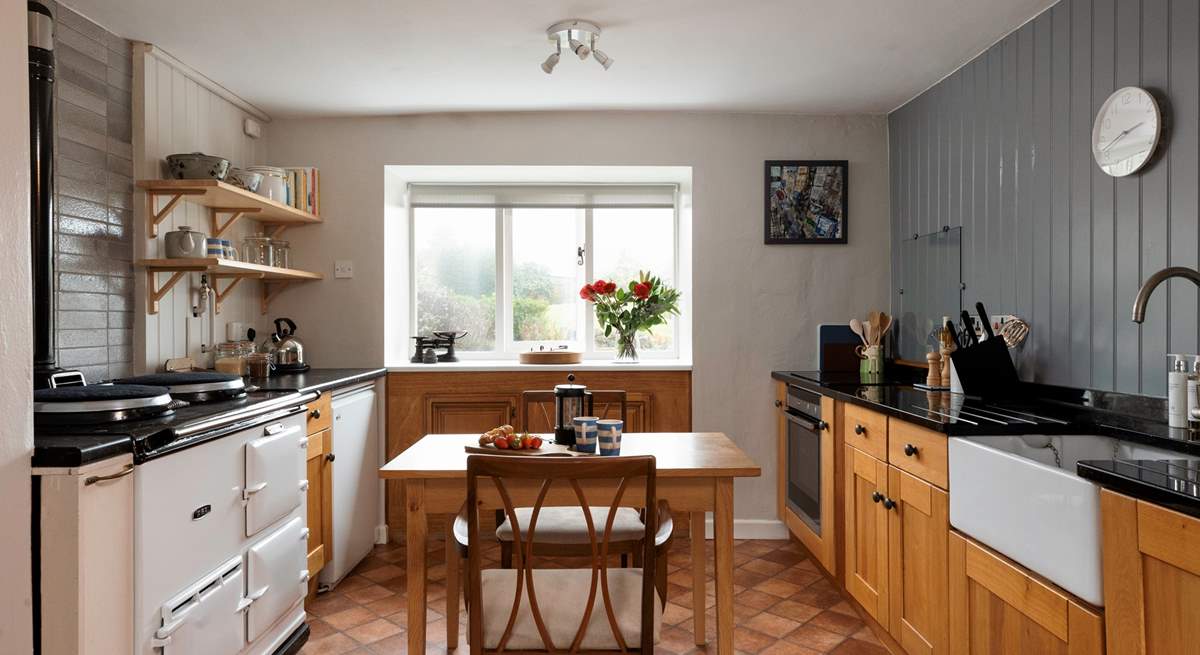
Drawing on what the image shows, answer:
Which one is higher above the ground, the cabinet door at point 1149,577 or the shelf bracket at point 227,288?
the shelf bracket at point 227,288

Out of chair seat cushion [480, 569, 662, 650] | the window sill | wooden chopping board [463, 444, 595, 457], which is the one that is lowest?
chair seat cushion [480, 569, 662, 650]

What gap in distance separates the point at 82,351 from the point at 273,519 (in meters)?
0.96

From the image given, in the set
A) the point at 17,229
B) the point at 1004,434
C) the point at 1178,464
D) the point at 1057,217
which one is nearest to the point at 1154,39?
the point at 1057,217

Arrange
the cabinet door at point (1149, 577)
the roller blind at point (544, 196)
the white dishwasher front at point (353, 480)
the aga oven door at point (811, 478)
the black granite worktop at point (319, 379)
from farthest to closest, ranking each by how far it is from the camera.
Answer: the roller blind at point (544, 196)
the white dishwasher front at point (353, 480)
the aga oven door at point (811, 478)
the black granite worktop at point (319, 379)
the cabinet door at point (1149, 577)

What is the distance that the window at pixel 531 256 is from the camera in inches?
170

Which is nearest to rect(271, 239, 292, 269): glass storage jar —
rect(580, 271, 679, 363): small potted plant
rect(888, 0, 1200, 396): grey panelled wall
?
rect(580, 271, 679, 363): small potted plant

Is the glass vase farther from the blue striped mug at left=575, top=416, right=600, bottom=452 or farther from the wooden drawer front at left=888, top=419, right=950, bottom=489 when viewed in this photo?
the blue striped mug at left=575, top=416, right=600, bottom=452

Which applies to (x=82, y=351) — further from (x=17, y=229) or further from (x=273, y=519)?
(x=17, y=229)

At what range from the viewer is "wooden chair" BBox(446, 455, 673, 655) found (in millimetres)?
1560

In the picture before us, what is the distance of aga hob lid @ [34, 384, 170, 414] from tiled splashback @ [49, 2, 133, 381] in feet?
A: 2.44

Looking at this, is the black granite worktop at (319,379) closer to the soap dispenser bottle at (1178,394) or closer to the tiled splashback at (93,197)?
the tiled splashback at (93,197)

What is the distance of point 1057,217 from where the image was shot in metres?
2.46

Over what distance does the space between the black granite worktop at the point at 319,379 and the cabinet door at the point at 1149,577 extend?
98.6 inches

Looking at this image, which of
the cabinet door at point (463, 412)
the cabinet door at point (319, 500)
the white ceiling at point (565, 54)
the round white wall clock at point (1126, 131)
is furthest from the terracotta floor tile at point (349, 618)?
the round white wall clock at point (1126, 131)
